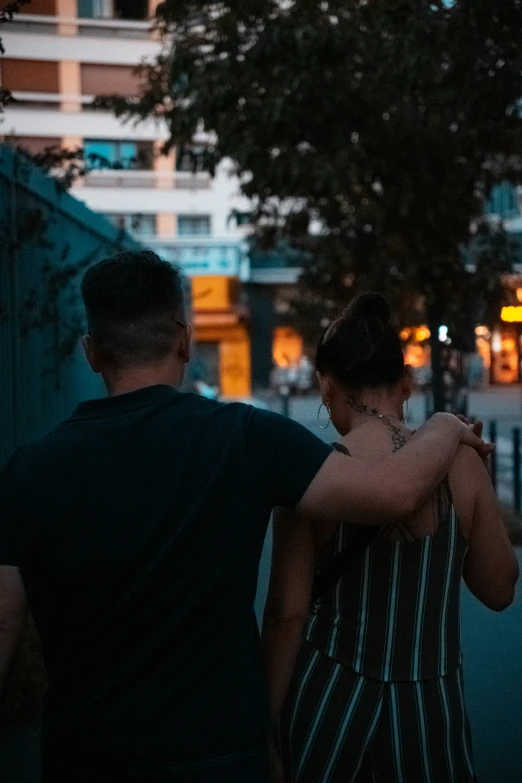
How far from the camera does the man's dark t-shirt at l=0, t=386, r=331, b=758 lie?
1.93 m

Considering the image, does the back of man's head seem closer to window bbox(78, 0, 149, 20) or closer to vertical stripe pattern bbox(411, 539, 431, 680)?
vertical stripe pattern bbox(411, 539, 431, 680)

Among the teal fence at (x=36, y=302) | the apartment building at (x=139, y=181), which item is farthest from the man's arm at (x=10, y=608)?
the apartment building at (x=139, y=181)

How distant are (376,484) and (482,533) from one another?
20.5 inches

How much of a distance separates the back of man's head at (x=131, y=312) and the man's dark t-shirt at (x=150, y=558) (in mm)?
116

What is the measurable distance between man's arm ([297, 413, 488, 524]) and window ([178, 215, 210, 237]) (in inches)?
1479

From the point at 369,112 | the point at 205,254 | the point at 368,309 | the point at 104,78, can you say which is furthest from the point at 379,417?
the point at 205,254

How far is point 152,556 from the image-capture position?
194 centimetres

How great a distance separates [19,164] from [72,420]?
5897 mm

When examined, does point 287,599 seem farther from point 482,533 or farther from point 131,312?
point 131,312

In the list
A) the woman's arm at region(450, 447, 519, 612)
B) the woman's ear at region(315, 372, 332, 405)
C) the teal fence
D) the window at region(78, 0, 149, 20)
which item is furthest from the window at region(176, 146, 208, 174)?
the window at region(78, 0, 149, 20)

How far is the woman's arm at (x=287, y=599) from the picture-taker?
2.33 m

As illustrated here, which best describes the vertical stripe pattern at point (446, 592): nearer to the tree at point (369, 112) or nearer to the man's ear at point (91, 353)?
the man's ear at point (91, 353)

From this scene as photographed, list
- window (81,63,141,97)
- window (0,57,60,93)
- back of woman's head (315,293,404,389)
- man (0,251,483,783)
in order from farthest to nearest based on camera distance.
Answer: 1. window (81,63,141,97)
2. window (0,57,60,93)
3. back of woman's head (315,293,404,389)
4. man (0,251,483,783)

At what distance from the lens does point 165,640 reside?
6.36 feet
